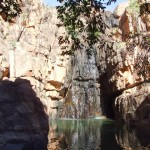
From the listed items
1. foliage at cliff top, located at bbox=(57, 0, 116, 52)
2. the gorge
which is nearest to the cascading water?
the gorge

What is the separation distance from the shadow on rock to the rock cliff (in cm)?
2236

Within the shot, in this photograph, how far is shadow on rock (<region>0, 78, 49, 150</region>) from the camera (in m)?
24.4

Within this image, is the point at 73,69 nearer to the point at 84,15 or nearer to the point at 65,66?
the point at 65,66

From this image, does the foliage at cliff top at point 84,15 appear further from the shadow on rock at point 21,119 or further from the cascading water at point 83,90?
the cascading water at point 83,90

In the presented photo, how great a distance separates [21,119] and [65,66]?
113 ft

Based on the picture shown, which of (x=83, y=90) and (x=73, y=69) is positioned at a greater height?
(x=73, y=69)

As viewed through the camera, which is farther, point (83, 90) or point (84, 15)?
point (83, 90)

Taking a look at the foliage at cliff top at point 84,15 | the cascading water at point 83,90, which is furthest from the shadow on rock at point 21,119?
the cascading water at point 83,90

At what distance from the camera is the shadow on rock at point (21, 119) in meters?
24.4

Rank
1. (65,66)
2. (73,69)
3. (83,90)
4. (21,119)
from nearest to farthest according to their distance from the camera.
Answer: (21,119), (83,90), (65,66), (73,69)

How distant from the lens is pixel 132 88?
52.6m

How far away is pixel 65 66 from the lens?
60.2 metres

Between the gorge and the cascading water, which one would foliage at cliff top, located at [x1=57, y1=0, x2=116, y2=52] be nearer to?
the gorge

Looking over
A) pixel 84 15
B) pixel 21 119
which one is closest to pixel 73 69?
pixel 21 119
